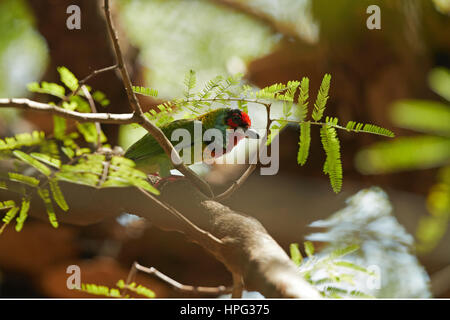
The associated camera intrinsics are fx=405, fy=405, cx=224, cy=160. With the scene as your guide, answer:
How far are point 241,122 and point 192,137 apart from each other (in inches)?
6.8

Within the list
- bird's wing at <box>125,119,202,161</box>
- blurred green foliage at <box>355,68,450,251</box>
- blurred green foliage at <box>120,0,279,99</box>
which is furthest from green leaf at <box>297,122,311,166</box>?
blurred green foliage at <box>120,0,279,99</box>

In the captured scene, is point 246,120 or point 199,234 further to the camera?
point 246,120

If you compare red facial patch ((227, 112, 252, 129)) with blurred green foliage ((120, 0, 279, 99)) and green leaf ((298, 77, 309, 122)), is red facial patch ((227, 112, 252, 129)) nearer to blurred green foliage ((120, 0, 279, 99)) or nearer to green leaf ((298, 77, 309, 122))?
green leaf ((298, 77, 309, 122))

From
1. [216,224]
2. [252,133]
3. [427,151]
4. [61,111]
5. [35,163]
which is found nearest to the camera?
[427,151]

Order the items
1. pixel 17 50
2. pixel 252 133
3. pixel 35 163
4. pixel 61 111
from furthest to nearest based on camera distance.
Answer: pixel 17 50, pixel 252 133, pixel 35 163, pixel 61 111

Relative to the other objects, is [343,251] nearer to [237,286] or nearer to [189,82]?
[237,286]

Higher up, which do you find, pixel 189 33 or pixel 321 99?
pixel 189 33

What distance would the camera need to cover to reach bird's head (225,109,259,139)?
117 cm

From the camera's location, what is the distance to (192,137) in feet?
4.13

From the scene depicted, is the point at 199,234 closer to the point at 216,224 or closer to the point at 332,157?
the point at 216,224

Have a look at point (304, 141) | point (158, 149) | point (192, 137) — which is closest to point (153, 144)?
point (158, 149)

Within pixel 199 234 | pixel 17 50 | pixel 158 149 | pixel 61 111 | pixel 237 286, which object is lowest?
pixel 237 286
